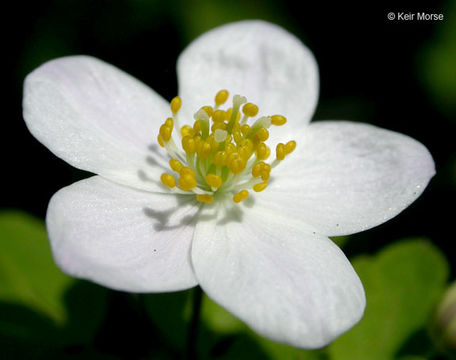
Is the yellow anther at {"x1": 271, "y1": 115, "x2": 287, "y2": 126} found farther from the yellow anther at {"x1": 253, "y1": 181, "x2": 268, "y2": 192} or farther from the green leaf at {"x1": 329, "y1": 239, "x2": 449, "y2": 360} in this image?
the green leaf at {"x1": 329, "y1": 239, "x2": 449, "y2": 360}

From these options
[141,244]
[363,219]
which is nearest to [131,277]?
[141,244]

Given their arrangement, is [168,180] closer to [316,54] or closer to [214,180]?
[214,180]

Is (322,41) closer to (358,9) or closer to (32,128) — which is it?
(358,9)

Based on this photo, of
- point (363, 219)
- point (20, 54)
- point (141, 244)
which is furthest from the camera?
point (20, 54)

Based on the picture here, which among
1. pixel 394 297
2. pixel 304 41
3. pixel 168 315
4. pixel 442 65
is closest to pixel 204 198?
pixel 168 315

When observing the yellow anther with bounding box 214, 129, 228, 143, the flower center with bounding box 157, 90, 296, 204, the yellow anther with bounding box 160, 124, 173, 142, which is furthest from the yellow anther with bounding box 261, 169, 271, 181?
the yellow anther with bounding box 160, 124, 173, 142

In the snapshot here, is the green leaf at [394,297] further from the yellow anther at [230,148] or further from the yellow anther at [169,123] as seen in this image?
the yellow anther at [169,123]
